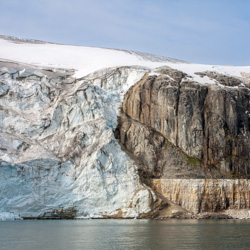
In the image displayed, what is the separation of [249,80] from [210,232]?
4723cm

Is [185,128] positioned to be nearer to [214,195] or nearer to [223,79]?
[223,79]

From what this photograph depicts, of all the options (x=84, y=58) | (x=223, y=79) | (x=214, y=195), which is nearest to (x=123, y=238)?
(x=214, y=195)

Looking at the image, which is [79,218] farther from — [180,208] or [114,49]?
[114,49]

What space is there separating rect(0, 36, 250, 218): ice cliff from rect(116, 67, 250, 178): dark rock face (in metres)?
0.15

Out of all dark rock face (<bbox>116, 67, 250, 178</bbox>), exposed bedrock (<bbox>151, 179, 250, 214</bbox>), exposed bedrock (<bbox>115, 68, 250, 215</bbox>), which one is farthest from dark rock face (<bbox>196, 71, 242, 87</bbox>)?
exposed bedrock (<bbox>151, 179, 250, 214</bbox>)

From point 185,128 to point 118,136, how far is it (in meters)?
9.65

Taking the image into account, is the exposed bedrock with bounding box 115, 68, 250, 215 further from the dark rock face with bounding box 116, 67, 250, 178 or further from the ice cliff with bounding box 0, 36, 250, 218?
the ice cliff with bounding box 0, 36, 250, 218

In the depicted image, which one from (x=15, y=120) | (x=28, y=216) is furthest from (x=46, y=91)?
(x=28, y=216)

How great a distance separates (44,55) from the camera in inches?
3895

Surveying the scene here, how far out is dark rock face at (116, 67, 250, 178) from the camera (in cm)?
8019

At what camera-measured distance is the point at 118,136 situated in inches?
3243

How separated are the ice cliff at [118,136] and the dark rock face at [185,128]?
15 cm

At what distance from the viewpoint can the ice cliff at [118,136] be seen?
7262 centimetres

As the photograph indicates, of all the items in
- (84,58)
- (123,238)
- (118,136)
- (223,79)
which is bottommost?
(123,238)
